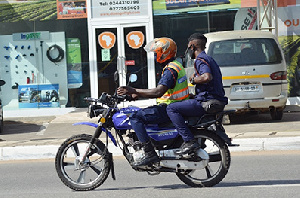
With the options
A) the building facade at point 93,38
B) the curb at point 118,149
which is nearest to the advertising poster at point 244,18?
the building facade at point 93,38

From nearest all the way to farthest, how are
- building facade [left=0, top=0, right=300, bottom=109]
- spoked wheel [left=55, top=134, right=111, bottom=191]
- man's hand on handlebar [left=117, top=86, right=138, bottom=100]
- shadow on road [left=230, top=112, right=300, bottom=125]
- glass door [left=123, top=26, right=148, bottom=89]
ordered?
man's hand on handlebar [left=117, top=86, right=138, bottom=100], spoked wheel [left=55, top=134, right=111, bottom=191], shadow on road [left=230, top=112, right=300, bottom=125], building facade [left=0, top=0, right=300, bottom=109], glass door [left=123, top=26, right=148, bottom=89]

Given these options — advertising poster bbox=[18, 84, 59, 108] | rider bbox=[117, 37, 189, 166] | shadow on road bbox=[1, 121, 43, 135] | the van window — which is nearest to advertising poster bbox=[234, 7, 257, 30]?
the van window

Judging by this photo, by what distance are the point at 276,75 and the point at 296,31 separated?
4455 mm

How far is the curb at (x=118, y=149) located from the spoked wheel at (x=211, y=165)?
3422mm

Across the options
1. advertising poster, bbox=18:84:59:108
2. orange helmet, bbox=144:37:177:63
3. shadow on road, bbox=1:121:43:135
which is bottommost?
shadow on road, bbox=1:121:43:135

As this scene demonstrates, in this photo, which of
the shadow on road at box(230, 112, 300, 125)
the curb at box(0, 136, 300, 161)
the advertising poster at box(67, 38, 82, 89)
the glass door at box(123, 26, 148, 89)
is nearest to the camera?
the curb at box(0, 136, 300, 161)

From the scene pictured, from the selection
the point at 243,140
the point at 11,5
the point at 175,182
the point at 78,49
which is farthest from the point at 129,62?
the point at 175,182

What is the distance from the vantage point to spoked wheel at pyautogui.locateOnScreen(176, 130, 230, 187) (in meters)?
7.40

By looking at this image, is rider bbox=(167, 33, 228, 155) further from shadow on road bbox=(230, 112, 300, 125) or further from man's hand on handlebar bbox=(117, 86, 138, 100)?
shadow on road bbox=(230, 112, 300, 125)

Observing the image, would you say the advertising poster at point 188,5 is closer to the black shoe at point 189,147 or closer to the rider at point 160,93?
the rider at point 160,93

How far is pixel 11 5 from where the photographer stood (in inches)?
706

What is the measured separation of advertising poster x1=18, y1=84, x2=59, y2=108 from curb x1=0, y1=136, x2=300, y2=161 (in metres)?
6.48

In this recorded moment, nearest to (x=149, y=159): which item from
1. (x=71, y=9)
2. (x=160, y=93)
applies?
(x=160, y=93)

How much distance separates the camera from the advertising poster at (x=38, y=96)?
58.6 feet
